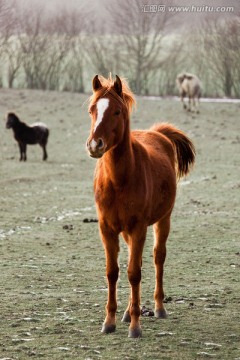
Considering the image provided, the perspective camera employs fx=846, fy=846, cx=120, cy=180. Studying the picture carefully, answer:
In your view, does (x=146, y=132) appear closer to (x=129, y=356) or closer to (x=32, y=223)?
(x=129, y=356)

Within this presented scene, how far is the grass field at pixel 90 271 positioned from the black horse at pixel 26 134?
66 cm

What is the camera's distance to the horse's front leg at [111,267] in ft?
21.5

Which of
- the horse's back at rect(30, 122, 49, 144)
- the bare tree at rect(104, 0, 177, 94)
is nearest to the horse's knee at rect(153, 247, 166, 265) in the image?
the horse's back at rect(30, 122, 49, 144)

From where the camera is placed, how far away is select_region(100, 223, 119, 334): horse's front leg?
654 cm

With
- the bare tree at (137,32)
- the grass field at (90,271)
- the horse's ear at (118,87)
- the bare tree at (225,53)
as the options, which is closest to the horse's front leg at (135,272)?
the grass field at (90,271)

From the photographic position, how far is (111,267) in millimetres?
6660

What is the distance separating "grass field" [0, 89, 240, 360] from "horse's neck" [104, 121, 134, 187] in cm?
121

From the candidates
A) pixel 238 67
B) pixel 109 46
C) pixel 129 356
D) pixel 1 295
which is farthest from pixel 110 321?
pixel 109 46

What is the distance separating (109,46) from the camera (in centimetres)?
4553

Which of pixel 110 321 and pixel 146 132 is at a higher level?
pixel 146 132

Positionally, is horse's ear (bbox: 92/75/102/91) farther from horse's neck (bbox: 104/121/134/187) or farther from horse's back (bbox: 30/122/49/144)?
horse's back (bbox: 30/122/49/144)

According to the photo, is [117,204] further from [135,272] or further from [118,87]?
[118,87]

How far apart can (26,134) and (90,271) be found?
49.0 feet

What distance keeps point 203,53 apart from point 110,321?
37.9m
